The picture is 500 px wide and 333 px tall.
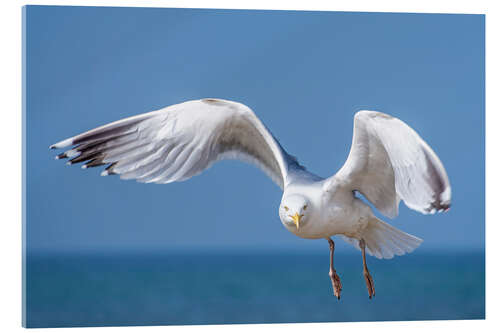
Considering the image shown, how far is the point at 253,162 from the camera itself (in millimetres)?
6285

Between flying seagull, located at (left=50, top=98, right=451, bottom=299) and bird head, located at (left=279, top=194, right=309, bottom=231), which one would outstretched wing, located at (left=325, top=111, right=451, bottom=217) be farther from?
bird head, located at (left=279, top=194, right=309, bottom=231)

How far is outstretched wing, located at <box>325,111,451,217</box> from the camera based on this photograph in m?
4.94

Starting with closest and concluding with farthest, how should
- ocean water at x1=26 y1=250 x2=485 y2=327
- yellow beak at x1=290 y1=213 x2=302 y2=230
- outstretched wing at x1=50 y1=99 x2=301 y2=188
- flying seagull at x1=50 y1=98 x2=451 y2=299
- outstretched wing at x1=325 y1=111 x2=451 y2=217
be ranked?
outstretched wing at x1=325 y1=111 x2=451 y2=217 → yellow beak at x1=290 y1=213 x2=302 y2=230 → flying seagull at x1=50 y1=98 x2=451 y2=299 → outstretched wing at x1=50 y1=99 x2=301 y2=188 → ocean water at x1=26 y1=250 x2=485 y2=327

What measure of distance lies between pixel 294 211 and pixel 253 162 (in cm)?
71

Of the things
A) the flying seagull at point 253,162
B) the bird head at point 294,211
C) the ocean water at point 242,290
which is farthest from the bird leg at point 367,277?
the bird head at point 294,211

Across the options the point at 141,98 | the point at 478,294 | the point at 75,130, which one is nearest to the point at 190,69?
the point at 141,98

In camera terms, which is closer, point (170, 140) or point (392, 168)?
point (392, 168)

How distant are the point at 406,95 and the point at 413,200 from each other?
158 centimetres

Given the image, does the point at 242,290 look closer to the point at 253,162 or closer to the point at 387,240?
the point at 253,162

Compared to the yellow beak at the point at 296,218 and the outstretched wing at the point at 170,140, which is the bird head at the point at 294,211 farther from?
the outstretched wing at the point at 170,140

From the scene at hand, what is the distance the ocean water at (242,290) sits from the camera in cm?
612

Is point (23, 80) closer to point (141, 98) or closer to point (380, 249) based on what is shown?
point (141, 98)

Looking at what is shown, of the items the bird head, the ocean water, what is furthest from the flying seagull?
the ocean water

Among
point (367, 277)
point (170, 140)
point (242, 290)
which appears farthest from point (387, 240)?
point (170, 140)
